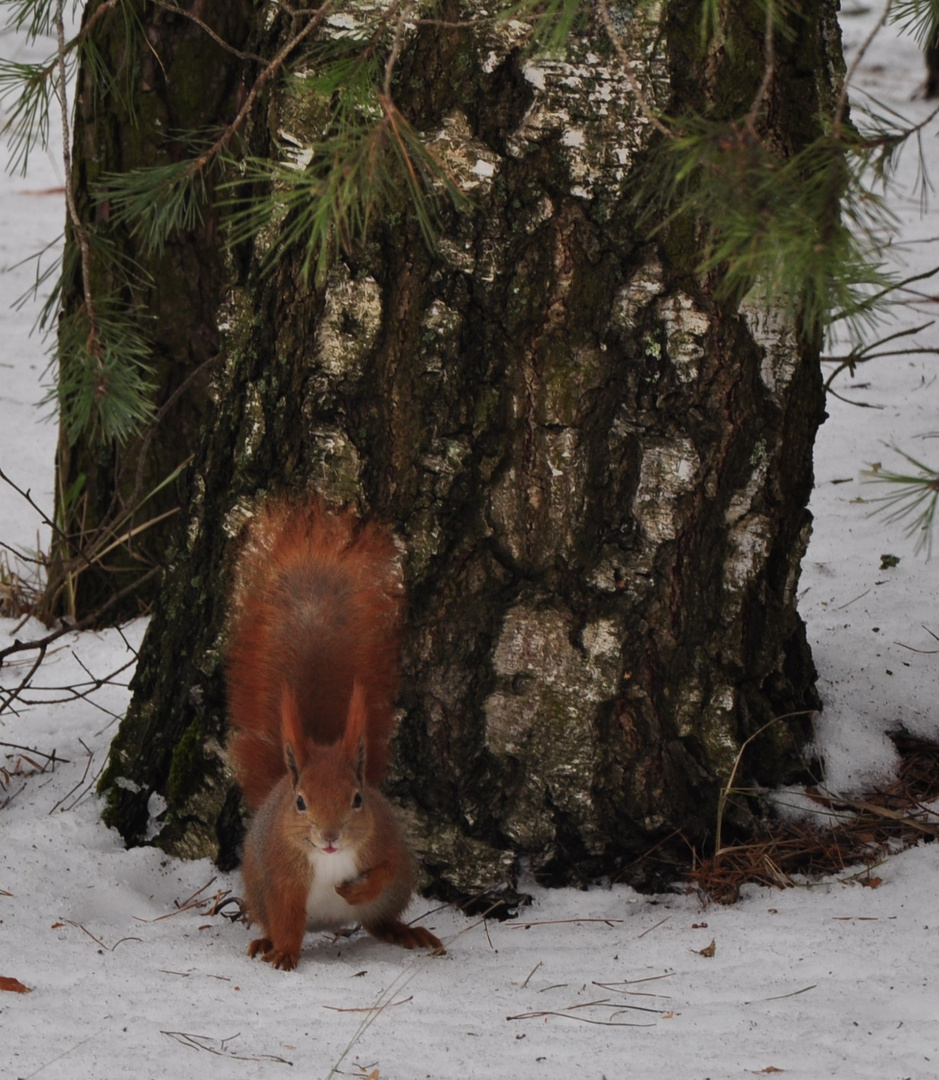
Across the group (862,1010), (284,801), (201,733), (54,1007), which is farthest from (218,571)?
(862,1010)

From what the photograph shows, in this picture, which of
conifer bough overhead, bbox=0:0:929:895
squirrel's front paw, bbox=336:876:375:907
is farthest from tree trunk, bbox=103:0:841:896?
squirrel's front paw, bbox=336:876:375:907

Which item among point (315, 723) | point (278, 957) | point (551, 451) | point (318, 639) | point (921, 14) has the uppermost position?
point (921, 14)

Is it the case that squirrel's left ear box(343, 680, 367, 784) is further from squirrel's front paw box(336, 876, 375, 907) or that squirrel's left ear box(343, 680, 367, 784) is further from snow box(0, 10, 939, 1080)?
snow box(0, 10, 939, 1080)

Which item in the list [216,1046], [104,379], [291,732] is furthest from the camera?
[104,379]

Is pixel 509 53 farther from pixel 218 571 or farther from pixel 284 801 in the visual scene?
pixel 284 801

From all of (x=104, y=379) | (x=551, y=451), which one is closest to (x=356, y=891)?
(x=551, y=451)

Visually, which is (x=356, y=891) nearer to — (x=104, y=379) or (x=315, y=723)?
(x=315, y=723)

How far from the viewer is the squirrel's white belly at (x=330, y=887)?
1.73m

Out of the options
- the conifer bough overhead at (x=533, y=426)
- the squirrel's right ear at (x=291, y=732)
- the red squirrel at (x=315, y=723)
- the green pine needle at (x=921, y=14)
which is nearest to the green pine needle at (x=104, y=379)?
the conifer bough overhead at (x=533, y=426)

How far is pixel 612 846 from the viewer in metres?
1.94

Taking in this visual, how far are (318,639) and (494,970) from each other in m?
0.49

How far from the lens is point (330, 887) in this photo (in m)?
1.76

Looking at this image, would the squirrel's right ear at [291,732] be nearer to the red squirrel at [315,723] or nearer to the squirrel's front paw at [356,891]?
the red squirrel at [315,723]

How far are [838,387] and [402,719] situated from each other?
226cm
